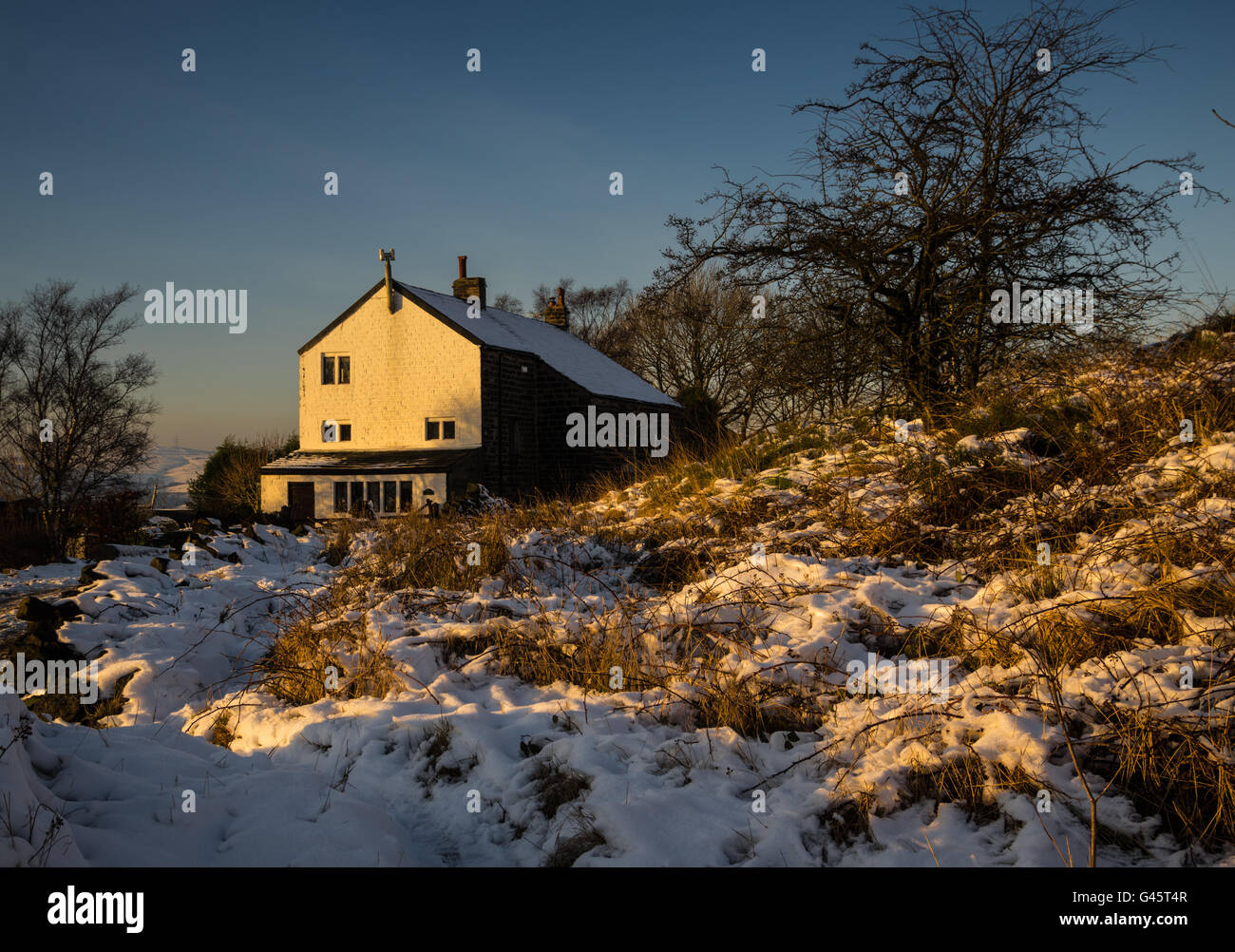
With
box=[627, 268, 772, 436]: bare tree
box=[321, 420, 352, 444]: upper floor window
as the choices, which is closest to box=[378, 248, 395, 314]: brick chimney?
box=[321, 420, 352, 444]: upper floor window

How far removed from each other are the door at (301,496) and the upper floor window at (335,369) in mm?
3861

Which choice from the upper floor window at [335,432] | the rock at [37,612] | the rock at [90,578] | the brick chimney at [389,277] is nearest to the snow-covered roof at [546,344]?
the brick chimney at [389,277]

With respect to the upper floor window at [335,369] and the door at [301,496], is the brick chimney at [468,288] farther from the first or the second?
the door at [301,496]

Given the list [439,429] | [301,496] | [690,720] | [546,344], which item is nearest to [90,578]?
[690,720]

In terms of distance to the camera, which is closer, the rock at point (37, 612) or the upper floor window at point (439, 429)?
the rock at point (37, 612)

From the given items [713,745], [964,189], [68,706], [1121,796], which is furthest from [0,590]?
[964,189]

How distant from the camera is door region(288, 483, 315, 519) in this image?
26.6m

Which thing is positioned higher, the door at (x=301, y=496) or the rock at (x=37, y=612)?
the door at (x=301, y=496)

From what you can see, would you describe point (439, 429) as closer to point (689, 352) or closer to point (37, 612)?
point (689, 352)

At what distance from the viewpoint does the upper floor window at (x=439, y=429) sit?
2642 cm

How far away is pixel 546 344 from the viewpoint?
3036cm

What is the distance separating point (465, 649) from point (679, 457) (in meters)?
5.90
